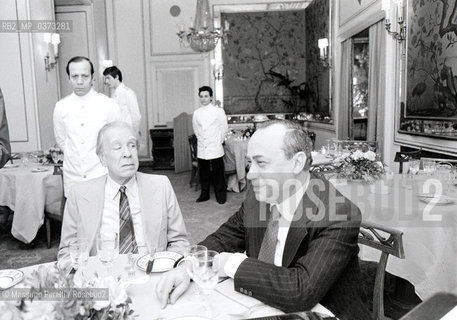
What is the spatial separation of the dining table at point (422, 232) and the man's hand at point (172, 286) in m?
A: 1.52

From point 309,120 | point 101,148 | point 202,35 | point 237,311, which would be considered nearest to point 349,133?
point 309,120

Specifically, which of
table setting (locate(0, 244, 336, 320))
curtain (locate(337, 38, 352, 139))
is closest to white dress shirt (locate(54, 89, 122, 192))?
table setting (locate(0, 244, 336, 320))

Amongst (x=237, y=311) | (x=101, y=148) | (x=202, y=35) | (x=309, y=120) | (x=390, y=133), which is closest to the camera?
(x=237, y=311)

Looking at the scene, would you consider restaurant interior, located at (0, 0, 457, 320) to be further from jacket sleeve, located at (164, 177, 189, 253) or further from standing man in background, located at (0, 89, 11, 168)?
standing man in background, located at (0, 89, 11, 168)

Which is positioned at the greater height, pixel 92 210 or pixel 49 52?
pixel 49 52

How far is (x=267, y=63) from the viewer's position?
35.6 ft

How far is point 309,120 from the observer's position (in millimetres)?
10219

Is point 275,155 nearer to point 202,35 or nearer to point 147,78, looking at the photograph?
point 202,35

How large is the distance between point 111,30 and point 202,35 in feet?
12.0

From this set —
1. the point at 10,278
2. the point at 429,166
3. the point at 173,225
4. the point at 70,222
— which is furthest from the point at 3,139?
the point at 429,166

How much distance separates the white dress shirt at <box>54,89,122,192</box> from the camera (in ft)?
11.5

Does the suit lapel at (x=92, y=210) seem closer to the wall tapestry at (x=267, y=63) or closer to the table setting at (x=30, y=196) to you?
the table setting at (x=30, y=196)

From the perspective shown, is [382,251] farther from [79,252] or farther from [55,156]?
[55,156]

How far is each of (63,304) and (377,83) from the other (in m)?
6.39
